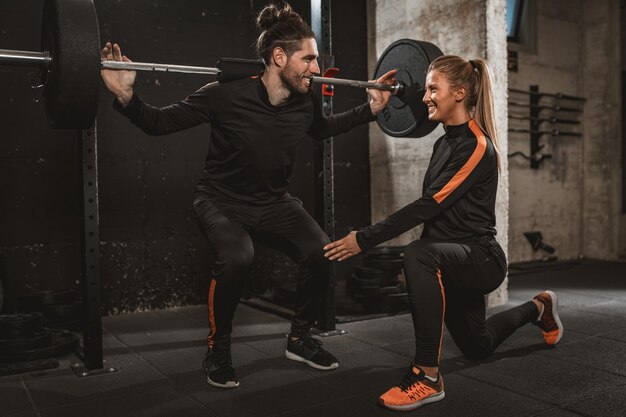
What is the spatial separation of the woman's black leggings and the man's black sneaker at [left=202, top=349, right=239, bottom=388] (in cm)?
71

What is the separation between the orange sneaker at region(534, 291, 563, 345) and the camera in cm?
256

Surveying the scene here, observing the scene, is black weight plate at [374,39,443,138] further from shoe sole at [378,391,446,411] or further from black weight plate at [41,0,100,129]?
black weight plate at [41,0,100,129]

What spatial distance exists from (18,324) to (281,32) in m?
1.73

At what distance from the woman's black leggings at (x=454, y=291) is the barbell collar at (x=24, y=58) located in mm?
1442

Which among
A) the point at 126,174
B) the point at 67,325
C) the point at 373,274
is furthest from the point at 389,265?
the point at 67,325

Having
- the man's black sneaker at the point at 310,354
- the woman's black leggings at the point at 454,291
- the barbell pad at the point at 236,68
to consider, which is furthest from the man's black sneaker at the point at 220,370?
the barbell pad at the point at 236,68

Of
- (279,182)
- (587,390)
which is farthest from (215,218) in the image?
(587,390)

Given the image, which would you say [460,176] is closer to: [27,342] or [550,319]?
[550,319]

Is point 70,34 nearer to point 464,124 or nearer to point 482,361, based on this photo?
point 464,124

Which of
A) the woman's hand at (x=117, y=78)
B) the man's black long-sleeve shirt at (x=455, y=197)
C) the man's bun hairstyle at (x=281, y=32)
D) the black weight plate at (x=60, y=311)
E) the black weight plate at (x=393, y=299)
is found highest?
the man's bun hairstyle at (x=281, y=32)

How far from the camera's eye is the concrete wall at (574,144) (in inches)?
219

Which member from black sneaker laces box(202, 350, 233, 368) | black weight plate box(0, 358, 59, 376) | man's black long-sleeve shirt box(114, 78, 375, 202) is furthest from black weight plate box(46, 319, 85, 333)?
man's black long-sleeve shirt box(114, 78, 375, 202)

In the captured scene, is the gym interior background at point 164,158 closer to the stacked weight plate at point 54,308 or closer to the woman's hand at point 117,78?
the stacked weight plate at point 54,308

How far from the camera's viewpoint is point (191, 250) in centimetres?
376
